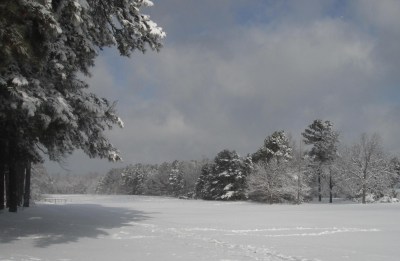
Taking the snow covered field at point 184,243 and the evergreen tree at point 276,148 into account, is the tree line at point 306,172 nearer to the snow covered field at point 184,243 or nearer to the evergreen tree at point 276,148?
the evergreen tree at point 276,148

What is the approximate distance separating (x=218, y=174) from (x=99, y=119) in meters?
60.6

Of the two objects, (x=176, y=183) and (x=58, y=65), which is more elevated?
(x=58, y=65)

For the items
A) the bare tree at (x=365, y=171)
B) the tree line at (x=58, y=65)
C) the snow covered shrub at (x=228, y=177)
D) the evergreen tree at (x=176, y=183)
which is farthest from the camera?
the evergreen tree at (x=176, y=183)

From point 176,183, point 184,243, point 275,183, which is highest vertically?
point 275,183

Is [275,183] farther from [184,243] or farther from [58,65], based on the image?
[58,65]

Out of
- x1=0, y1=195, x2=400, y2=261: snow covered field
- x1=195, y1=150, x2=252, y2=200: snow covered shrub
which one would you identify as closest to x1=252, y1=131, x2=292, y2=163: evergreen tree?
x1=195, y1=150, x2=252, y2=200: snow covered shrub

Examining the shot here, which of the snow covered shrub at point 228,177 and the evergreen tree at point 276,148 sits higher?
the evergreen tree at point 276,148

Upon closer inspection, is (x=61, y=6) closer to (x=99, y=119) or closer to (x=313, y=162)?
(x=99, y=119)

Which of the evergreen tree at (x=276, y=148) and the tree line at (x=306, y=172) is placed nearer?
the tree line at (x=306, y=172)

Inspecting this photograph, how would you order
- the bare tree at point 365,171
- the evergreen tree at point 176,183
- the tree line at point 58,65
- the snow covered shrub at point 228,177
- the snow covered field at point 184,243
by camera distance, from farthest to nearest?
1. the evergreen tree at point 176,183
2. the snow covered shrub at point 228,177
3. the bare tree at point 365,171
4. the snow covered field at point 184,243
5. the tree line at point 58,65

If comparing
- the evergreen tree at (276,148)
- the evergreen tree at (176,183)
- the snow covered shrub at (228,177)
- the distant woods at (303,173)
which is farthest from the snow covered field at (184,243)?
the evergreen tree at (176,183)

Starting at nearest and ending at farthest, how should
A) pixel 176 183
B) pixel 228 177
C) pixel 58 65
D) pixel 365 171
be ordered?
pixel 58 65
pixel 365 171
pixel 228 177
pixel 176 183

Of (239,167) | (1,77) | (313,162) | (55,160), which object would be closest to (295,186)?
(313,162)

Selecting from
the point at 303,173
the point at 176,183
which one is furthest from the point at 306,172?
the point at 176,183
